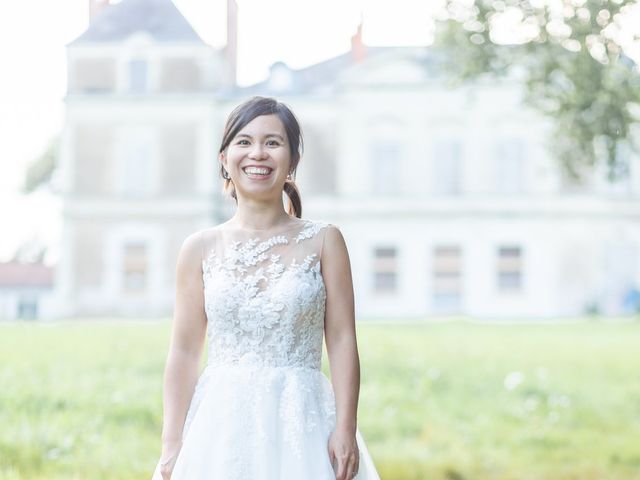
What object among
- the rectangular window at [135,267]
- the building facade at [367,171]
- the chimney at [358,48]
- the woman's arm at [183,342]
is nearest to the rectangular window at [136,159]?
the building facade at [367,171]

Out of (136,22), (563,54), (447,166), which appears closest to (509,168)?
(447,166)

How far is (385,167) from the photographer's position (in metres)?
16.6

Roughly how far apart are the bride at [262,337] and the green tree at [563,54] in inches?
136

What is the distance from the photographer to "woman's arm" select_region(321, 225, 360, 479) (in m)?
2.04

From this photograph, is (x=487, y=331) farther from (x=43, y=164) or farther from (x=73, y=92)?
(x=73, y=92)

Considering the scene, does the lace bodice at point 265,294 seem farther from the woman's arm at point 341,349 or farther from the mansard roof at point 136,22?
the mansard roof at point 136,22

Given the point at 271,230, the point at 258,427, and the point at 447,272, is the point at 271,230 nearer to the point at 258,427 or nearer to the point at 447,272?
the point at 258,427

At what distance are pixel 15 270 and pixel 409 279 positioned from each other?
6.99 m

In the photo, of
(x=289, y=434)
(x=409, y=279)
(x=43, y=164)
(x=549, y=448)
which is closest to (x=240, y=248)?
(x=289, y=434)

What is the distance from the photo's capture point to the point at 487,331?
11.7 metres

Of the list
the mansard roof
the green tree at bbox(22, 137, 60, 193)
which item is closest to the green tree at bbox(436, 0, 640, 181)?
the green tree at bbox(22, 137, 60, 193)

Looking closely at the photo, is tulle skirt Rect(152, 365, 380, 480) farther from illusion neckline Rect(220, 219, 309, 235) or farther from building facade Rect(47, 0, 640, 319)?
building facade Rect(47, 0, 640, 319)

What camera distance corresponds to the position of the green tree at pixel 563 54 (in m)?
5.43

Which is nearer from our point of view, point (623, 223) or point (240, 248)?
point (240, 248)
